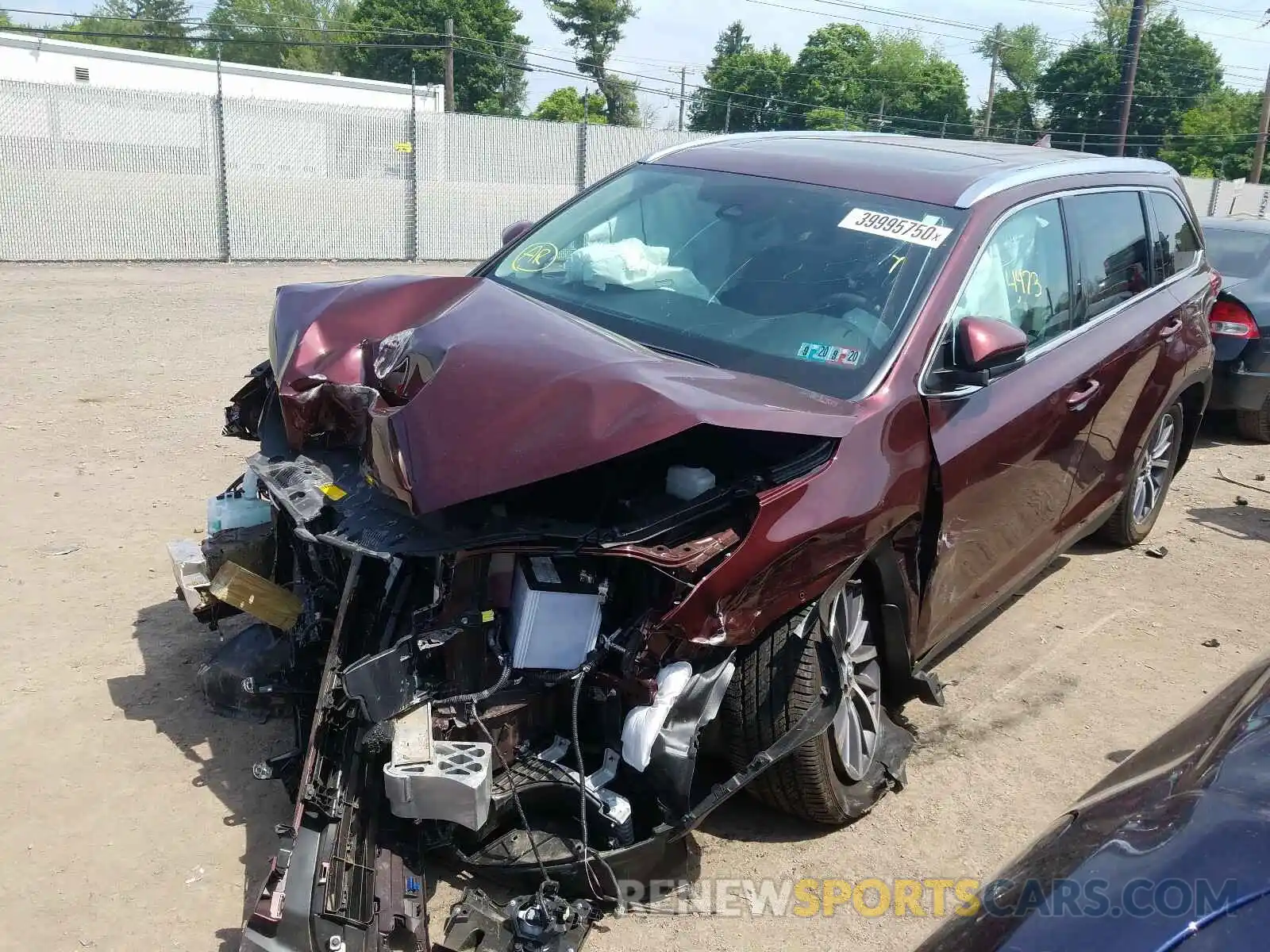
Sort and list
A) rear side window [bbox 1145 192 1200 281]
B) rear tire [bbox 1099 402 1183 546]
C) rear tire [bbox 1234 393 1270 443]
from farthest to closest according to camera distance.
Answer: rear tire [bbox 1234 393 1270 443] → rear tire [bbox 1099 402 1183 546] → rear side window [bbox 1145 192 1200 281]

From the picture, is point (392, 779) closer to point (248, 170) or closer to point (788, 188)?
point (788, 188)

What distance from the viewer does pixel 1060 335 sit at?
4000mm

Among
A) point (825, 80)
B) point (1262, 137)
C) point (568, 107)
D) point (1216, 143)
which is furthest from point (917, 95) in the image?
point (1262, 137)

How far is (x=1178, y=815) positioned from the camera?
1.83 meters

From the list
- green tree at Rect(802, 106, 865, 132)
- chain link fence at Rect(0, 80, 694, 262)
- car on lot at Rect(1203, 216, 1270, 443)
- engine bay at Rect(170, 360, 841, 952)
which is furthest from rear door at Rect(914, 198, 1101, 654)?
green tree at Rect(802, 106, 865, 132)

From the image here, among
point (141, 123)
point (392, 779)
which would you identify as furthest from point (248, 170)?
point (392, 779)

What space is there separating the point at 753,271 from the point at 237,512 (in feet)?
6.86

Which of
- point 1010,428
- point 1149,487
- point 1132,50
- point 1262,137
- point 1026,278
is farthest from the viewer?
point 1262,137

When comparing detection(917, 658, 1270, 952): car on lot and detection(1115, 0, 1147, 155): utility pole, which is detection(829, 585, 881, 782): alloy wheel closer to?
detection(917, 658, 1270, 952): car on lot

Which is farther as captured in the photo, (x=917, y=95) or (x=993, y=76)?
(x=917, y=95)

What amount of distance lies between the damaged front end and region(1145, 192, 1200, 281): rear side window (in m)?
3.13

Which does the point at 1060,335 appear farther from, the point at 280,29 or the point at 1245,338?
the point at 280,29

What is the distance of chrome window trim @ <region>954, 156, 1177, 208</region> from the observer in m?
3.69

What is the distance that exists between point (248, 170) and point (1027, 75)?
6977 centimetres
